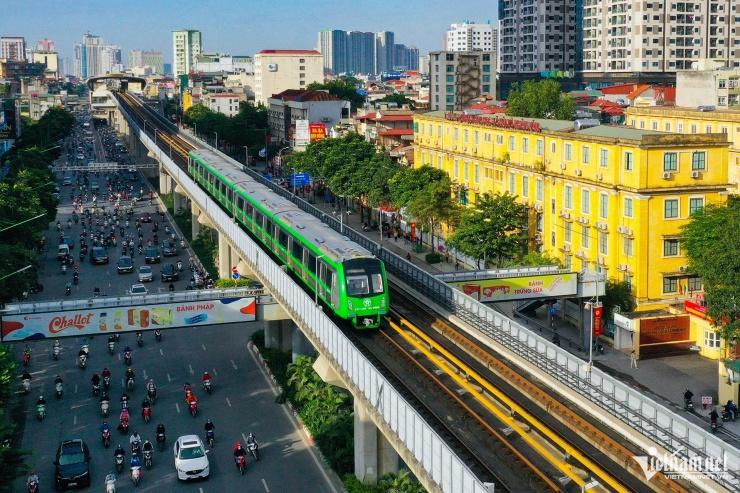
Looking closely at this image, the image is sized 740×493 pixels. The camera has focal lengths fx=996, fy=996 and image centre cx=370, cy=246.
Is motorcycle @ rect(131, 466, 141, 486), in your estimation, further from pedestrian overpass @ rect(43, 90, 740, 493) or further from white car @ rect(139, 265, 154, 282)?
white car @ rect(139, 265, 154, 282)

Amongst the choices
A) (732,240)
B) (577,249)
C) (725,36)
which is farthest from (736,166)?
(725,36)

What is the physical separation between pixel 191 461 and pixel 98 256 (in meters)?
53.5

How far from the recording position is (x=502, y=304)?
231 ft

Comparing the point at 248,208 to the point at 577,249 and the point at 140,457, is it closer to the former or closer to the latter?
the point at 577,249

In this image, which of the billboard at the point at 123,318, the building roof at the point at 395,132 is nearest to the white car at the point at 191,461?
the billboard at the point at 123,318

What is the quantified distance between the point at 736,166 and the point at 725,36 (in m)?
89.5

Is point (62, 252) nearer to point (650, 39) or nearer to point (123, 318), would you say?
point (123, 318)

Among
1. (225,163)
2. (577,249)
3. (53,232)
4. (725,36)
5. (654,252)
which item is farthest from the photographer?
(725,36)

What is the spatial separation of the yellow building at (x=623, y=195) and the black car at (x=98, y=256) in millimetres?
40367

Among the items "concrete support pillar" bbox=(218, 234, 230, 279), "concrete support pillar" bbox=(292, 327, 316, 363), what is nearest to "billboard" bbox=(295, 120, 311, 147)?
"concrete support pillar" bbox=(218, 234, 230, 279)

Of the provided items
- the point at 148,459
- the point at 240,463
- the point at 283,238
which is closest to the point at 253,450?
the point at 240,463

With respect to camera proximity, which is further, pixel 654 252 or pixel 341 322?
pixel 654 252

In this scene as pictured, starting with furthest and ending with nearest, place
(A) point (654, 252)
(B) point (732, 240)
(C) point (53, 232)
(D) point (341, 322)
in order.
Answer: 1. (C) point (53, 232)
2. (A) point (654, 252)
3. (B) point (732, 240)
4. (D) point (341, 322)

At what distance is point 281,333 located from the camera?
60.5 meters
